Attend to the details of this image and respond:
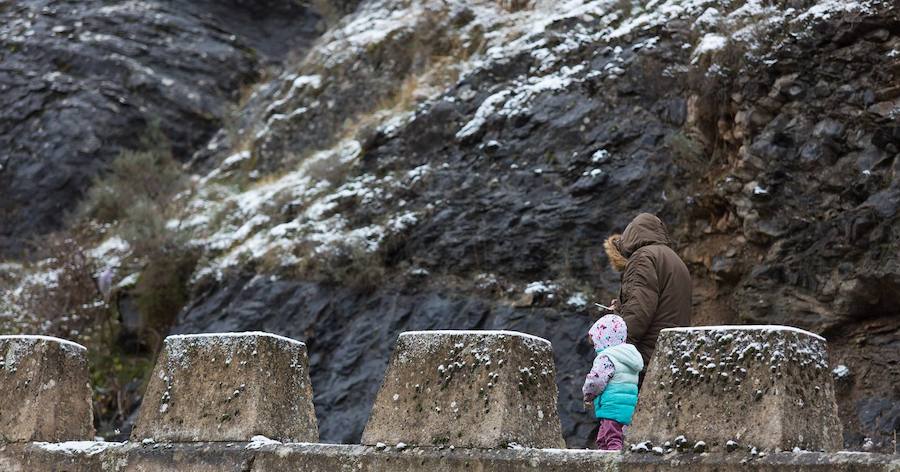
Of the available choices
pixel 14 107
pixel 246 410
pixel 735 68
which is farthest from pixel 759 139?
pixel 14 107

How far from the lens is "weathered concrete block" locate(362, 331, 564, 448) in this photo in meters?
5.70

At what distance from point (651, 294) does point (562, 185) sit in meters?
6.82

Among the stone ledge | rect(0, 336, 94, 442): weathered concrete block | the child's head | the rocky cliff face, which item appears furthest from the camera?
the rocky cliff face

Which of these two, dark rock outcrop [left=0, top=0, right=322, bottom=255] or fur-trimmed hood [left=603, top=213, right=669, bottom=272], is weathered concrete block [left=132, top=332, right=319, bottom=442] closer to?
fur-trimmed hood [left=603, top=213, right=669, bottom=272]

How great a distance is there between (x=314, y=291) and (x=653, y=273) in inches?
319

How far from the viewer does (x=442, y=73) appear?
1762 cm

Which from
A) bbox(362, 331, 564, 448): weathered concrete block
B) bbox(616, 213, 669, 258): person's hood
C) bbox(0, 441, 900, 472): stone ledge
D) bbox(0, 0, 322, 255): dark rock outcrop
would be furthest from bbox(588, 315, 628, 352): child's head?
bbox(0, 0, 322, 255): dark rock outcrop

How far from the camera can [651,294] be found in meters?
7.17

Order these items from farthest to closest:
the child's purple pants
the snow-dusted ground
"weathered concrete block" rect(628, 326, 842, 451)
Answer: the snow-dusted ground
the child's purple pants
"weathered concrete block" rect(628, 326, 842, 451)

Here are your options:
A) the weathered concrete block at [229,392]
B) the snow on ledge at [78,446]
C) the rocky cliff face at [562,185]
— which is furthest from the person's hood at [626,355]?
the rocky cliff face at [562,185]

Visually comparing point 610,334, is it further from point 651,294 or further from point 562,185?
point 562,185

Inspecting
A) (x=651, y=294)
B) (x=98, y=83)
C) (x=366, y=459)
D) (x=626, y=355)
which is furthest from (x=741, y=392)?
(x=98, y=83)

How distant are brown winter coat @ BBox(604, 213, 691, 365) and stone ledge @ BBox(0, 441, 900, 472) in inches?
68.4

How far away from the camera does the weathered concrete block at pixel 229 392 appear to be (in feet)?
20.8
